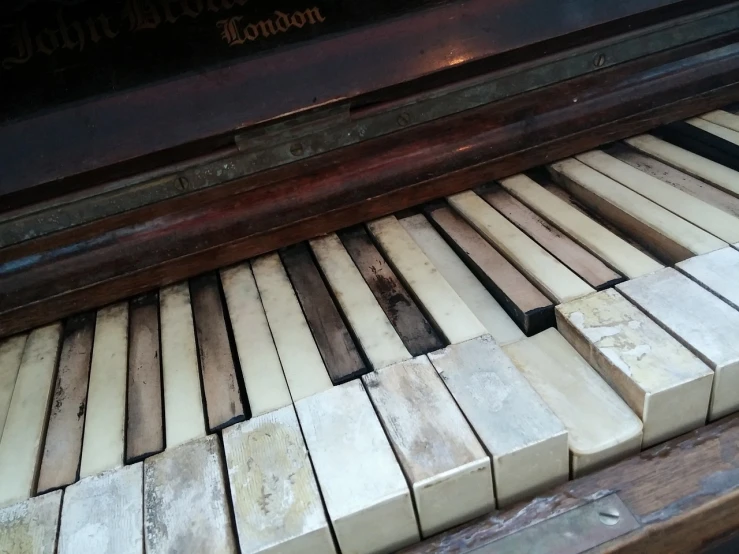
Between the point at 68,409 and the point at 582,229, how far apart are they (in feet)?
3.21

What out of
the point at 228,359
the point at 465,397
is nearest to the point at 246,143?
the point at 228,359

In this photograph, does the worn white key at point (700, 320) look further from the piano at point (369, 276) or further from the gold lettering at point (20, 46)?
the gold lettering at point (20, 46)

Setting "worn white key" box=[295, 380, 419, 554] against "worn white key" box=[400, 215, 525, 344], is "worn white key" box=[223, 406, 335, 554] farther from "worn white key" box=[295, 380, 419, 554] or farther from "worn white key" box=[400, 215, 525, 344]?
"worn white key" box=[400, 215, 525, 344]

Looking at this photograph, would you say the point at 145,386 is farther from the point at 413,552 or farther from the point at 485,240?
the point at 485,240

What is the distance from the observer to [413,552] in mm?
760

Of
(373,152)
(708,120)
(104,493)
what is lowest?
(104,493)

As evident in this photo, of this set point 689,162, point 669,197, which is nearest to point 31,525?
point 669,197

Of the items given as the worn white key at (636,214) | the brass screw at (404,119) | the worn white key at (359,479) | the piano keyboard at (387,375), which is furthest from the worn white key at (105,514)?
the worn white key at (636,214)

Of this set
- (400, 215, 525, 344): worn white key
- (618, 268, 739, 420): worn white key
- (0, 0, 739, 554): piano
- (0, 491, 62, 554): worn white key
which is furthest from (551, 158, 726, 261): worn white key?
(0, 491, 62, 554): worn white key

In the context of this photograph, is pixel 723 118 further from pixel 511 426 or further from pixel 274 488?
pixel 274 488

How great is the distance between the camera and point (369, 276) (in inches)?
45.5

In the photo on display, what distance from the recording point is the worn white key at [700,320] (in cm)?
81

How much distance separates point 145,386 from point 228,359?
14 centimetres

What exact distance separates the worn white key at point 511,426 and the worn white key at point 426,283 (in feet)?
0.31
